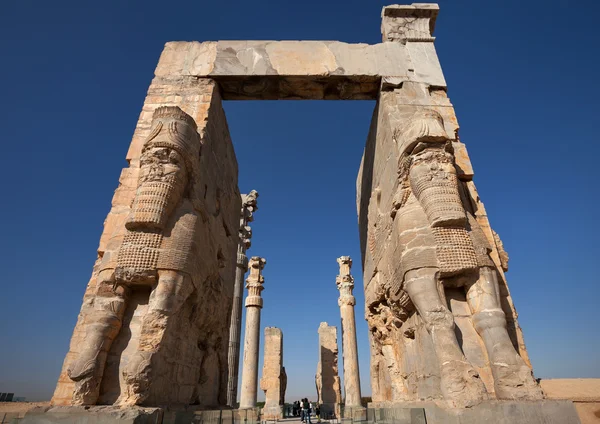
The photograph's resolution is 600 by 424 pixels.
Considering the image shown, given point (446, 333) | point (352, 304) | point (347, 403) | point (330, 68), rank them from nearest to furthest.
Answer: point (446, 333), point (330, 68), point (347, 403), point (352, 304)

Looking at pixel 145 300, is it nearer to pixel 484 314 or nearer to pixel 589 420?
pixel 484 314

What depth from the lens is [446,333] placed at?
327 centimetres

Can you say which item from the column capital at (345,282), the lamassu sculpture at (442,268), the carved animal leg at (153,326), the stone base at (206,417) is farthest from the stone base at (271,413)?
the carved animal leg at (153,326)

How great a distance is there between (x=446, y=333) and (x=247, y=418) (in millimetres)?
3261

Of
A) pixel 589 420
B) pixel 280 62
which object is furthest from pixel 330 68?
pixel 589 420

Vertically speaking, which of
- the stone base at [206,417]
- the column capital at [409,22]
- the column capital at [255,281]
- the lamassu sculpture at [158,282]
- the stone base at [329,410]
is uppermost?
the column capital at [409,22]

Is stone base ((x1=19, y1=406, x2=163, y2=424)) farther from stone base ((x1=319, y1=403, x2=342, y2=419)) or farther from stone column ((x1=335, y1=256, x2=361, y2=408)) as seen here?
stone base ((x1=319, y1=403, x2=342, y2=419))

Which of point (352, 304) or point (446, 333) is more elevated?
point (352, 304)

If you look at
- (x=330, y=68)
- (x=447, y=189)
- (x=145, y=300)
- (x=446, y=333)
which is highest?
(x=330, y=68)

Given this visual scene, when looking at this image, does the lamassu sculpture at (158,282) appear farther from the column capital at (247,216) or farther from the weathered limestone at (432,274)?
the column capital at (247,216)

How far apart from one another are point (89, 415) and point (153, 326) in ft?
2.67

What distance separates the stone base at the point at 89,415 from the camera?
2686 millimetres

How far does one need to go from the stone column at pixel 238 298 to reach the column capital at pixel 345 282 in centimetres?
416

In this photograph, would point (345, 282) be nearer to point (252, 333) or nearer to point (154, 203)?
point (252, 333)
